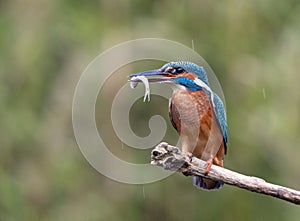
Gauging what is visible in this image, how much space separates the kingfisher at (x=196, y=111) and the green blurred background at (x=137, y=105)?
1.61 meters

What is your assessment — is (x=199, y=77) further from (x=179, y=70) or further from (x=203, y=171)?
(x=203, y=171)

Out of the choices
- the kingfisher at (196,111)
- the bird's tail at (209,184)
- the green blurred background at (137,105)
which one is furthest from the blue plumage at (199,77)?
the green blurred background at (137,105)

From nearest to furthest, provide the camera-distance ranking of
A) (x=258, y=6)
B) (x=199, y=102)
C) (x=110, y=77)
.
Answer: (x=199, y=102), (x=110, y=77), (x=258, y=6)

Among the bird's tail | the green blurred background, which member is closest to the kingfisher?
the bird's tail

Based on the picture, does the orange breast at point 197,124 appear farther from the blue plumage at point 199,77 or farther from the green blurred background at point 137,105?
the green blurred background at point 137,105

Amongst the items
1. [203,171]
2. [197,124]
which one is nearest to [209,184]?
[197,124]

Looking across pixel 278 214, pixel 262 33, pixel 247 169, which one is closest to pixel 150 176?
pixel 247 169

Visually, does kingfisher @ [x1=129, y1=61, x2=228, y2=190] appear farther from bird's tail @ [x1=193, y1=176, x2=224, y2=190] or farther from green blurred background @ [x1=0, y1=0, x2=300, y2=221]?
green blurred background @ [x1=0, y1=0, x2=300, y2=221]

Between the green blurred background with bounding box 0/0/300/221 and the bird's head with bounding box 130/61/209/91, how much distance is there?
1701 millimetres

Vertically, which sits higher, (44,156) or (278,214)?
(44,156)

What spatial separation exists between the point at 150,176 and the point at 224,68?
65 centimetres

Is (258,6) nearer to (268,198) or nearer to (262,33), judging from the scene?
(262,33)

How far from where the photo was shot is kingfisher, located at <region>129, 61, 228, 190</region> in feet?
5.49

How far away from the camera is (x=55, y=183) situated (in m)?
3.55
